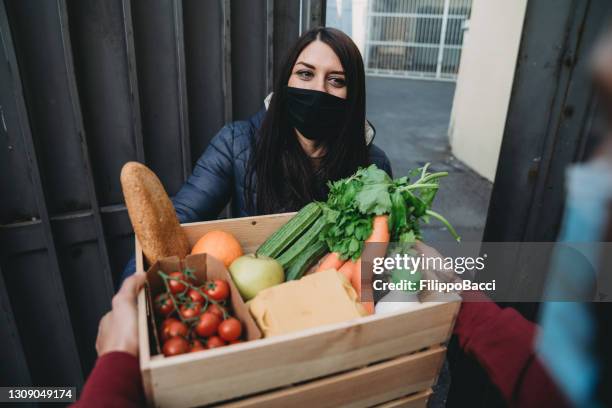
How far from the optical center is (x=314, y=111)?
1934mm

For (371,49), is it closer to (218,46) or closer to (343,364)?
(218,46)

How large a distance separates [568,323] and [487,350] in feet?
1.57

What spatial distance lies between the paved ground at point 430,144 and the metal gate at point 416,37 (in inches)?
116

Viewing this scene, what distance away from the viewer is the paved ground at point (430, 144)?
5.48 m

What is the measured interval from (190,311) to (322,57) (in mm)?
1285

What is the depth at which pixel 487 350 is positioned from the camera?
107cm

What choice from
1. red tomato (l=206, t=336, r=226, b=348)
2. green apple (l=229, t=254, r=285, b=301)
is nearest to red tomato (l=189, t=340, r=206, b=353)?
red tomato (l=206, t=336, r=226, b=348)

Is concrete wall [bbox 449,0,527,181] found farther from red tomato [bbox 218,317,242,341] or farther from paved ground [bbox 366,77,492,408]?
red tomato [bbox 218,317,242,341]

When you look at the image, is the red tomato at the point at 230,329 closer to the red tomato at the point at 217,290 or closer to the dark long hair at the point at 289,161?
the red tomato at the point at 217,290

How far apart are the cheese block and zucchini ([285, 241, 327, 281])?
0.21 metres

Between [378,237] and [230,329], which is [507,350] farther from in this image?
[230,329]

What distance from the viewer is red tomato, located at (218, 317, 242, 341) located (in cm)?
111

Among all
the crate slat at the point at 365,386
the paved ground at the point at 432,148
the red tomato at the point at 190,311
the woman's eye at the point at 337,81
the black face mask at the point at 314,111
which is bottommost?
the paved ground at the point at 432,148

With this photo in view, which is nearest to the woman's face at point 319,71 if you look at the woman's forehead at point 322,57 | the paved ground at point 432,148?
the woman's forehead at point 322,57
